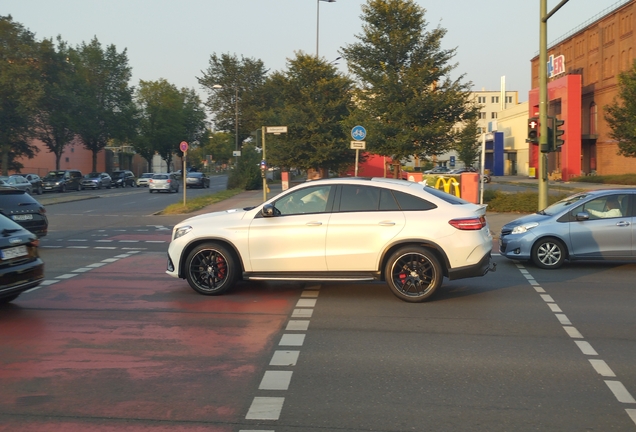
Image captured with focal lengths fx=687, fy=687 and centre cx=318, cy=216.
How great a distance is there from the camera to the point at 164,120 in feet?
291

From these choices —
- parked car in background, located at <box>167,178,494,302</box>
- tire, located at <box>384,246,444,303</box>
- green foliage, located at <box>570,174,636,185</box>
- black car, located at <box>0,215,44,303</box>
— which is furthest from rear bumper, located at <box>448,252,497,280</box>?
green foliage, located at <box>570,174,636,185</box>

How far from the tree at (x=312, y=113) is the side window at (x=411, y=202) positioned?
30.8m

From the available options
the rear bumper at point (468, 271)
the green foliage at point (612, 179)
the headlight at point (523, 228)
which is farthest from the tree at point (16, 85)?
the rear bumper at point (468, 271)

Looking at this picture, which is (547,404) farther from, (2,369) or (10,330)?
(10,330)

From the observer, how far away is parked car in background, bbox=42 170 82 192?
52656 mm

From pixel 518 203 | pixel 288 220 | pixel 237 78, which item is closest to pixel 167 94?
pixel 237 78

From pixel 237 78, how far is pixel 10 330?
6733 centimetres

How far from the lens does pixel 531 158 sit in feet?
248

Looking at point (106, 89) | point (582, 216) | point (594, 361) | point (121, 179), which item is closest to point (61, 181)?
point (121, 179)

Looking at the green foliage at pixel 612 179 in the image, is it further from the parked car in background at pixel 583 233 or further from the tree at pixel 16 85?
the tree at pixel 16 85

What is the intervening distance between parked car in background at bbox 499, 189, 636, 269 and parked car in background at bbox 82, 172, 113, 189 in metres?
52.7

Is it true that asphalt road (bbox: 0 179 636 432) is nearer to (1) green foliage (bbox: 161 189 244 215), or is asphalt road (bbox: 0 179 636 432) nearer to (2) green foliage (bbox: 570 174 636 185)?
(1) green foliage (bbox: 161 189 244 215)

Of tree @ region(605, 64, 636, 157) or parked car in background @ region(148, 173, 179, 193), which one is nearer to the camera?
tree @ region(605, 64, 636, 157)

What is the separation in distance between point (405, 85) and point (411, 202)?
2160 centimetres
